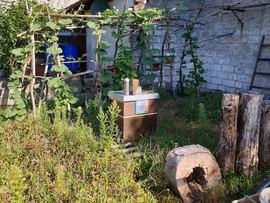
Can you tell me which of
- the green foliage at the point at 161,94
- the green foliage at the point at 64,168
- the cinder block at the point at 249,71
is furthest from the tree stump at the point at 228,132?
the cinder block at the point at 249,71

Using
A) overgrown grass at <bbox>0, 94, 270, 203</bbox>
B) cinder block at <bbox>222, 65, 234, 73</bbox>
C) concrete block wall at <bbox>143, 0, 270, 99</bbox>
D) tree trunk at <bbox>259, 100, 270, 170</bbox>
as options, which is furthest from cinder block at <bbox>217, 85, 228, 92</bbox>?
tree trunk at <bbox>259, 100, 270, 170</bbox>

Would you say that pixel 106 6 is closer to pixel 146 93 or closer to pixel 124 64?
pixel 124 64

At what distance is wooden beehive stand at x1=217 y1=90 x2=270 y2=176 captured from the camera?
249 centimetres

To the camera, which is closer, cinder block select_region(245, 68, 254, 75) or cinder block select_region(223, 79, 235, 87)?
cinder block select_region(245, 68, 254, 75)

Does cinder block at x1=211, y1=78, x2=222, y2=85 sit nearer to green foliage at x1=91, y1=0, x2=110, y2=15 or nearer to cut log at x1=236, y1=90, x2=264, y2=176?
green foliage at x1=91, y1=0, x2=110, y2=15

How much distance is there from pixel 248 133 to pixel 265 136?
0.99 feet

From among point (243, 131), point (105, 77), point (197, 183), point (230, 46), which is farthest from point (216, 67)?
point (197, 183)

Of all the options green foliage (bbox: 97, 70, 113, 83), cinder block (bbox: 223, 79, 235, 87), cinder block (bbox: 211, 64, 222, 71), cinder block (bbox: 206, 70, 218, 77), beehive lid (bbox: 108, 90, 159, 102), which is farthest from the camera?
cinder block (bbox: 206, 70, 218, 77)

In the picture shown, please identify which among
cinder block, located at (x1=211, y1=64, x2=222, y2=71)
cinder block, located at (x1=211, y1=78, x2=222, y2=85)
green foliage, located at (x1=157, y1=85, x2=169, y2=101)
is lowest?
green foliage, located at (x1=157, y1=85, x2=169, y2=101)

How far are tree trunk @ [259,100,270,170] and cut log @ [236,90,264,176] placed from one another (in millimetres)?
134

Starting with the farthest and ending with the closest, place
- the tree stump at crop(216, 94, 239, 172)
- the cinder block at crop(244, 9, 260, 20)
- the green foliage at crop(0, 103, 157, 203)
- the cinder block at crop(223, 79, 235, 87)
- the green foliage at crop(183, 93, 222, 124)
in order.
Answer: the cinder block at crop(223, 79, 235, 87), the cinder block at crop(244, 9, 260, 20), the green foliage at crop(183, 93, 222, 124), the tree stump at crop(216, 94, 239, 172), the green foliage at crop(0, 103, 157, 203)

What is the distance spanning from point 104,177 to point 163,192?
0.66 m

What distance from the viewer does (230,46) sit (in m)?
5.95

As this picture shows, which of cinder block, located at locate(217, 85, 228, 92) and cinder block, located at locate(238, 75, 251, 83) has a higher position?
cinder block, located at locate(238, 75, 251, 83)
